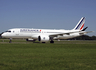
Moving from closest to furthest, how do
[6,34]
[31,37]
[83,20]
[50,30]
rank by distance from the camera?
[6,34] → [31,37] → [50,30] → [83,20]

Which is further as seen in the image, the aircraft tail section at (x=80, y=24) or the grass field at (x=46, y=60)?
the aircraft tail section at (x=80, y=24)

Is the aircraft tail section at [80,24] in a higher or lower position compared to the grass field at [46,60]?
higher

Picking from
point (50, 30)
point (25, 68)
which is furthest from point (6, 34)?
point (25, 68)

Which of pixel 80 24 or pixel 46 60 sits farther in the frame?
pixel 80 24

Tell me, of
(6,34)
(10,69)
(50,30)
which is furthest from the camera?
(50,30)

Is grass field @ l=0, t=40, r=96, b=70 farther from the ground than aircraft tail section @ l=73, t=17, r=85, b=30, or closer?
closer

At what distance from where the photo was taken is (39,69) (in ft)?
26.0

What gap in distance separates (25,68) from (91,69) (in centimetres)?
336

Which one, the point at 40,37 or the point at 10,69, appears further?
the point at 40,37

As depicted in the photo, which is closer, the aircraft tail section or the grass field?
the grass field

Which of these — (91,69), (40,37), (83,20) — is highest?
(83,20)

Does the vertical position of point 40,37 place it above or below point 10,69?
above

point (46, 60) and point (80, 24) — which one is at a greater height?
point (80, 24)

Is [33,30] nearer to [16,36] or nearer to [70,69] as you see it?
[16,36]
